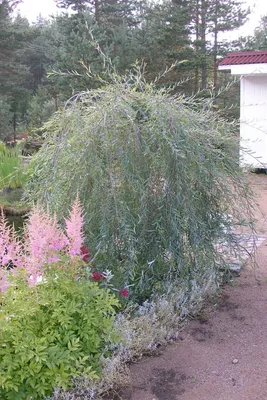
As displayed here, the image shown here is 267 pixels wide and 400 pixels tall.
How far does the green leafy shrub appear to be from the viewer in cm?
214

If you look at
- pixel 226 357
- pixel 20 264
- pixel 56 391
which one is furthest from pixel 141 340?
pixel 20 264

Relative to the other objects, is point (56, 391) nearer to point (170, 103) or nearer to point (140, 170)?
point (140, 170)

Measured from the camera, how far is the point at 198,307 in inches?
141

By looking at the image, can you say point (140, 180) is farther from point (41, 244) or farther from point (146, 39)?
point (146, 39)

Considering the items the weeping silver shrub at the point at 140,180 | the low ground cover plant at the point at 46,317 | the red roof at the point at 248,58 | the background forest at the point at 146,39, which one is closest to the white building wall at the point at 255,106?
the red roof at the point at 248,58

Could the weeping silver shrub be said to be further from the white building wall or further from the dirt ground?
the white building wall

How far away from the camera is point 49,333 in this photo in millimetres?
2301

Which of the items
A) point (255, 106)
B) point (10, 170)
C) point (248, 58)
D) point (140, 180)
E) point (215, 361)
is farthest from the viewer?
point (255, 106)

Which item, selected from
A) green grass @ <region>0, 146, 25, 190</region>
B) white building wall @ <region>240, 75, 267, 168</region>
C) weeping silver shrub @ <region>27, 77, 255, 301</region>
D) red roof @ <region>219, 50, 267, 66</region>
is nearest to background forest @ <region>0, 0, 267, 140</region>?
red roof @ <region>219, 50, 267, 66</region>

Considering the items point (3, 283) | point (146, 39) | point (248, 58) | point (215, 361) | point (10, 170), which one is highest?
point (146, 39)

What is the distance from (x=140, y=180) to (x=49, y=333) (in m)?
1.39

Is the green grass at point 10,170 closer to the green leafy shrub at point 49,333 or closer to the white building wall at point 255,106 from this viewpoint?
the green leafy shrub at point 49,333

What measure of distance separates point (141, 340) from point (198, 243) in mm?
864

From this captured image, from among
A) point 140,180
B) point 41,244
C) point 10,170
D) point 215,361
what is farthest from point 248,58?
point 41,244
